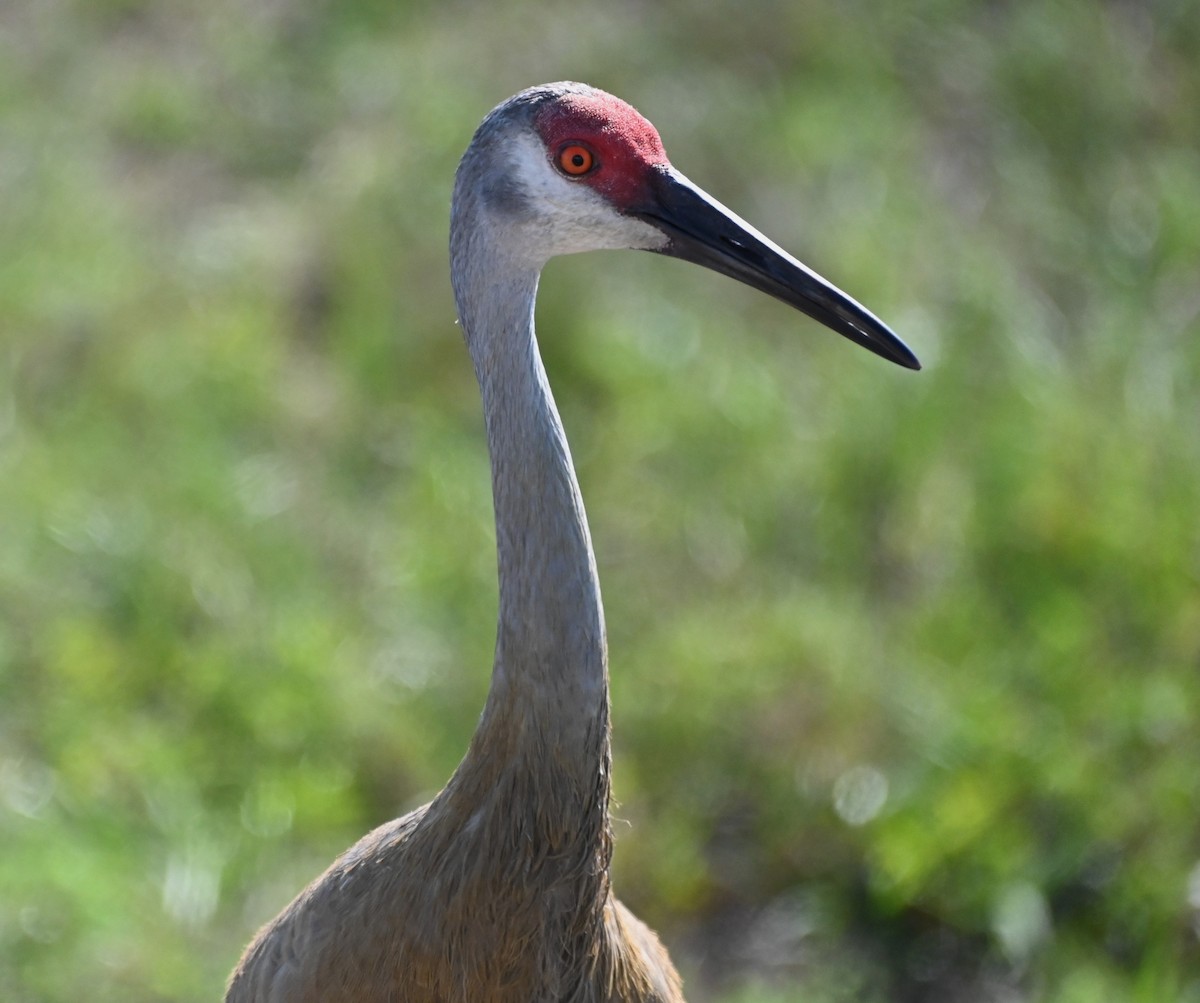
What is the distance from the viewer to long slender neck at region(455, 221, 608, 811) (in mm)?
1899

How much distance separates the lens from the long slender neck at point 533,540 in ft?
6.23

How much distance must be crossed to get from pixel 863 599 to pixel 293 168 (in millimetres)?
2779

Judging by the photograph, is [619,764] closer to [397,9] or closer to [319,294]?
[319,294]

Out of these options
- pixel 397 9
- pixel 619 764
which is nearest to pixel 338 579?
pixel 619 764

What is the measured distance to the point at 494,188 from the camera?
6.32 ft

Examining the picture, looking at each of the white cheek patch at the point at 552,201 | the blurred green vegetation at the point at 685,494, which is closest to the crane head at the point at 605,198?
the white cheek patch at the point at 552,201

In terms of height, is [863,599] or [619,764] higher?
[863,599]

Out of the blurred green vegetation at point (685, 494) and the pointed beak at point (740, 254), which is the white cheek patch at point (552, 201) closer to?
the pointed beak at point (740, 254)

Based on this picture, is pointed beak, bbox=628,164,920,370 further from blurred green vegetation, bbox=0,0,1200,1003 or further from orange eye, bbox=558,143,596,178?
blurred green vegetation, bbox=0,0,1200,1003

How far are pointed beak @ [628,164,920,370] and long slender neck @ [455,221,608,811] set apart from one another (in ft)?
0.68

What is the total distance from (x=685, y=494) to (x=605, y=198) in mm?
2375

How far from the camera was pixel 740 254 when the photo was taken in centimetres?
202

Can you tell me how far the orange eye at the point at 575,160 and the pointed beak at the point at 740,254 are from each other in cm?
9

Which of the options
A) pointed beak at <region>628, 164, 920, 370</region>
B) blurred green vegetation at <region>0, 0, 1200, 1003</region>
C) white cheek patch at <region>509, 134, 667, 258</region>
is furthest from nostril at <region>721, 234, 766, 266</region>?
blurred green vegetation at <region>0, 0, 1200, 1003</region>
